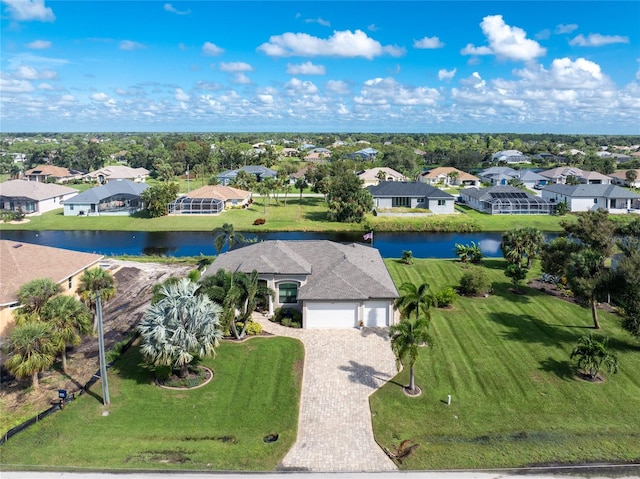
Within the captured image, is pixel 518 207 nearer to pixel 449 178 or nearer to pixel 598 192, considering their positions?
pixel 598 192

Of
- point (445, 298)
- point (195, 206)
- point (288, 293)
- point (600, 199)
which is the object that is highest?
point (600, 199)

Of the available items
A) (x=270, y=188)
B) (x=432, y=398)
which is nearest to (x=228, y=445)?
(x=432, y=398)

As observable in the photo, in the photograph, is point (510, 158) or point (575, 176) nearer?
point (575, 176)

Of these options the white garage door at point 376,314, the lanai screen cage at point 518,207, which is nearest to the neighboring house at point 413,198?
the lanai screen cage at point 518,207

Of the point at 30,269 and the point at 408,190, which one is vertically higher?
the point at 408,190

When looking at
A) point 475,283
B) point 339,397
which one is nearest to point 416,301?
point 339,397

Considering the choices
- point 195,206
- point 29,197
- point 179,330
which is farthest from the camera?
point 195,206

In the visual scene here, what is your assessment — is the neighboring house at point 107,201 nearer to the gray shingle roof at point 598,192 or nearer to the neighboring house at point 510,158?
the gray shingle roof at point 598,192

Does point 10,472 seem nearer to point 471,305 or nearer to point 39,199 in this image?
point 471,305
